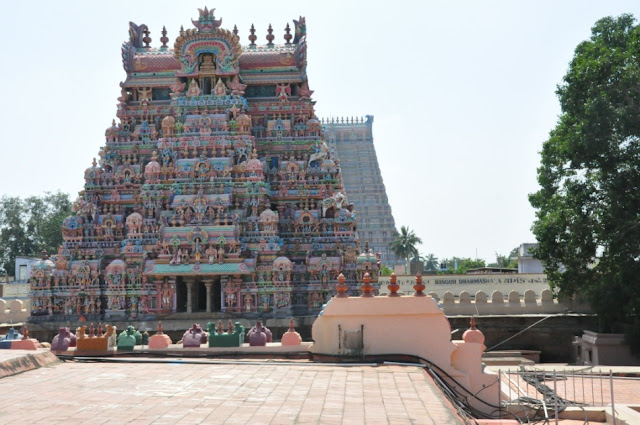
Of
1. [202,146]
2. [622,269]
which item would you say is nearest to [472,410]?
[622,269]

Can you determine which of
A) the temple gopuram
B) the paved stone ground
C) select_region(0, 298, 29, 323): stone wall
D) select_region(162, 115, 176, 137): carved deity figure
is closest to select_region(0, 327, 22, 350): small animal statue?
the paved stone ground

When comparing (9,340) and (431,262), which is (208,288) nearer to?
(9,340)

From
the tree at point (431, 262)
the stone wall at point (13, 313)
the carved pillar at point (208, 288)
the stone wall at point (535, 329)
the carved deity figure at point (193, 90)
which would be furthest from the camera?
the tree at point (431, 262)

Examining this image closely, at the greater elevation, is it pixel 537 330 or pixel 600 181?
pixel 600 181

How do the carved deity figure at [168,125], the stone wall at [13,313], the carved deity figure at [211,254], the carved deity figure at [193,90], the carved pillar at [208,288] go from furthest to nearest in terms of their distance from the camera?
1. the carved deity figure at [193,90]
2. the stone wall at [13,313]
3. the carved deity figure at [168,125]
4. the carved pillar at [208,288]
5. the carved deity figure at [211,254]

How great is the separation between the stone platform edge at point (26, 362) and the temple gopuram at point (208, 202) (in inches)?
703

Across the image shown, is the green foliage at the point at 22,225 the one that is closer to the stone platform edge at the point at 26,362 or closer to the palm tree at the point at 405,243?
the palm tree at the point at 405,243

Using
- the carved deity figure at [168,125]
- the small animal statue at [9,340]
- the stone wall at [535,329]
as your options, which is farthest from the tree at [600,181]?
the small animal statue at [9,340]

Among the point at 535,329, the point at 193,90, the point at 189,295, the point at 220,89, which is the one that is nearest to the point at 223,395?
the point at 189,295

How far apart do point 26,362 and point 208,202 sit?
66.6 feet

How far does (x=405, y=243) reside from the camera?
82125mm

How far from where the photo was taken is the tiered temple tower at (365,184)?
3226 inches

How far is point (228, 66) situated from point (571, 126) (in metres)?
15.3

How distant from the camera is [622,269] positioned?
91.8 feet
